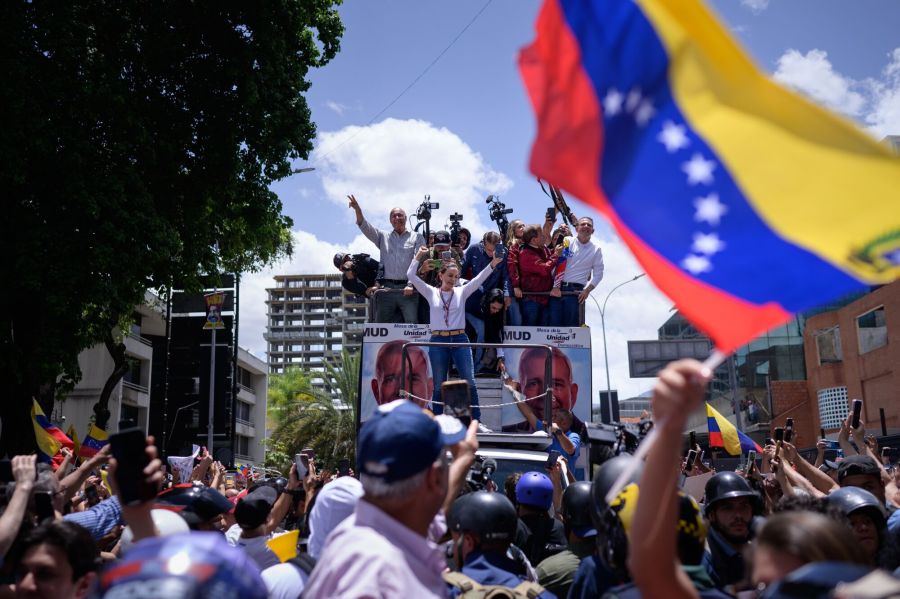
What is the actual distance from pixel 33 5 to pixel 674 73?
47.0ft

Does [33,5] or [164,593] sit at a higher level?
[33,5]

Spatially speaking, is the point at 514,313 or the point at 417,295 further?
the point at 417,295

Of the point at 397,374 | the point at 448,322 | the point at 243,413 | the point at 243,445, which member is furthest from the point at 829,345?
the point at 243,445

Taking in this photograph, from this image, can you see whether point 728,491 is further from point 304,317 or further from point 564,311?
point 304,317

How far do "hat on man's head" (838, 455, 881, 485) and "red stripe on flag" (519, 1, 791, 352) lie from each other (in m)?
3.33

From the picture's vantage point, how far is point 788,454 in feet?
19.4

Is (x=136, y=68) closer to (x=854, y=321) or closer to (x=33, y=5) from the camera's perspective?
(x=33, y=5)

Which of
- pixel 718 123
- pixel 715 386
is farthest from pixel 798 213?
pixel 715 386

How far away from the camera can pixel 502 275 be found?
36.0 feet

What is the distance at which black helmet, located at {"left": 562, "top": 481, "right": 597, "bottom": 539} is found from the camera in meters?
4.49

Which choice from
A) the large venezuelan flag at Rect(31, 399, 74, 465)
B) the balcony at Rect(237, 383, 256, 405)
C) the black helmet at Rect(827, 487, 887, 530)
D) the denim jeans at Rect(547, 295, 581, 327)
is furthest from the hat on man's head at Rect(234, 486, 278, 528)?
the balcony at Rect(237, 383, 256, 405)

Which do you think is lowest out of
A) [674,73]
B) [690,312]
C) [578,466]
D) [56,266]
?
[578,466]

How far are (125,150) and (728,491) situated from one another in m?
12.9

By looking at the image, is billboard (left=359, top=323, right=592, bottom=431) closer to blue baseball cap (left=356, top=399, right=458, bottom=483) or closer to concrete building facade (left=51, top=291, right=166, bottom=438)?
blue baseball cap (left=356, top=399, right=458, bottom=483)
